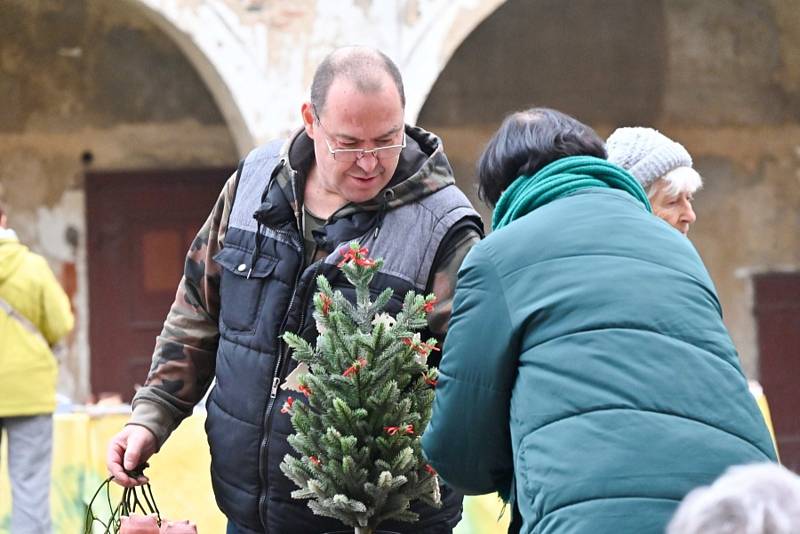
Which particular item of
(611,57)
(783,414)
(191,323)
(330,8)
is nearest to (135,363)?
(330,8)

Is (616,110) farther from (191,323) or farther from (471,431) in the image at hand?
(471,431)

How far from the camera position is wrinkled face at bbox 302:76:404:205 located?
3.26m

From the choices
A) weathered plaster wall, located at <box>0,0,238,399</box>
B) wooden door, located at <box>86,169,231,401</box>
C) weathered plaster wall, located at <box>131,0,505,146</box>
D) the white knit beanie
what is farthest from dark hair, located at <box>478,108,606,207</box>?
wooden door, located at <box>86,169,231,401</box>

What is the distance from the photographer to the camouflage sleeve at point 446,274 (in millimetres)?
3277

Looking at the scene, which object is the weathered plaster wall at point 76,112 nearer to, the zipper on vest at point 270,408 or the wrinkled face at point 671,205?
the wrinkled face at point 671,205

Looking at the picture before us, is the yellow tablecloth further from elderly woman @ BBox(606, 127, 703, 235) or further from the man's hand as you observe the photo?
the man's hand

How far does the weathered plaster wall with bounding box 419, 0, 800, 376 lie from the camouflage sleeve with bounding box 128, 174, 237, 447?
7.57 m

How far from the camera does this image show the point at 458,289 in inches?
110

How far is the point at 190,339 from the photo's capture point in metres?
3.67

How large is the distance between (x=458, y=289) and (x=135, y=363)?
8.26 metres

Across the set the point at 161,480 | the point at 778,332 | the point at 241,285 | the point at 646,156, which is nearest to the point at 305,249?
the point at 241,285

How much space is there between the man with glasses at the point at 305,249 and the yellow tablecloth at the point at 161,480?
2.51 m

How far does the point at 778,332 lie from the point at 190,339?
870cm

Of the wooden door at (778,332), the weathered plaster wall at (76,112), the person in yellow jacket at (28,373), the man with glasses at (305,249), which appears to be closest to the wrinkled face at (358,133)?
the man with glasses at (305,249)
